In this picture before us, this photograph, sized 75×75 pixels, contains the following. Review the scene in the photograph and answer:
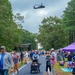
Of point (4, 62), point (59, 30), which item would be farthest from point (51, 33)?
point (4, 62)

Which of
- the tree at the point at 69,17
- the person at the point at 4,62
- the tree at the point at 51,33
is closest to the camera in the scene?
the person at the point at 4,62

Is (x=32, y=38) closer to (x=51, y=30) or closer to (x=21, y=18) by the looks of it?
(x=51, y=30)

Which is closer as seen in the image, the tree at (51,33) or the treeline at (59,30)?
the treeline at (59,30)

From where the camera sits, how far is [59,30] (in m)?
122

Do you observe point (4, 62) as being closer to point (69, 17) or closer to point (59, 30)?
point (69, 17)

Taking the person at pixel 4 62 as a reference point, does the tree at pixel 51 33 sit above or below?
above

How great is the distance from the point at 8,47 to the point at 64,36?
195ft

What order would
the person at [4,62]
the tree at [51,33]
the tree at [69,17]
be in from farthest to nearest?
the tree at [51,33] → the tree at [69,17] → the person at [4,62]

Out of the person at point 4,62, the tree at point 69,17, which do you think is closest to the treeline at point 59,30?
the tree at point 69,17

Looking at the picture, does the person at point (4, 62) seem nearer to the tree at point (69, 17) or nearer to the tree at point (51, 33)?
the tree at point (69, 17)

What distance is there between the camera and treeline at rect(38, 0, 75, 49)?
86.4 meters

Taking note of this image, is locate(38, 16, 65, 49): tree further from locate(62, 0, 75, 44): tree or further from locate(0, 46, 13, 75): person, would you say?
locate(0, 46, 13, 75): person

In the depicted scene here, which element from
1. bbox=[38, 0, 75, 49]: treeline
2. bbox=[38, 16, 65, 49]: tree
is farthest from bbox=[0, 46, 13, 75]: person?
bbox=[38, 16, 65, 49]: tree

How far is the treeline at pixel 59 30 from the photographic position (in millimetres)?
86438
